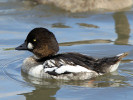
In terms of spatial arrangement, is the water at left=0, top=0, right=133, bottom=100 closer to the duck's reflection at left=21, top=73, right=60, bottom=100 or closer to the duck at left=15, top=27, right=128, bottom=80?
the duck's reflection at left=21, top=73, right=60, bottom=100

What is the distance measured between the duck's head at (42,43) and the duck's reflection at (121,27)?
112 inches

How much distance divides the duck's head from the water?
1.99ft

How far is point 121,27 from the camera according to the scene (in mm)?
12547

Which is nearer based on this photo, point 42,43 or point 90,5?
point 42,43

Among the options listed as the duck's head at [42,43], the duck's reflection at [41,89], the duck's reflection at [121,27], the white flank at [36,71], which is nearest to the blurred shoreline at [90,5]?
the duck's reflection at [121,27]

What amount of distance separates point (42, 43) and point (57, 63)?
643 millimetres

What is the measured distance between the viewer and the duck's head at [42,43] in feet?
28.6

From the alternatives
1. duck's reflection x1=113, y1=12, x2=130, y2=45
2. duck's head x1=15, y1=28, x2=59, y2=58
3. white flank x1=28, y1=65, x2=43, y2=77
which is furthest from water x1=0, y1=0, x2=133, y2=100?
duck's head x1=15, y1=28, x2=59, y2=58

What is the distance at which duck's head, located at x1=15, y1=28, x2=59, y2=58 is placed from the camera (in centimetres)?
870

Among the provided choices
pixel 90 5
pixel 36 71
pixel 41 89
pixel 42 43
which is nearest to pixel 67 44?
pixel 42 43

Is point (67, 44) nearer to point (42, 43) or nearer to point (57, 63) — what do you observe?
point (42, 43)

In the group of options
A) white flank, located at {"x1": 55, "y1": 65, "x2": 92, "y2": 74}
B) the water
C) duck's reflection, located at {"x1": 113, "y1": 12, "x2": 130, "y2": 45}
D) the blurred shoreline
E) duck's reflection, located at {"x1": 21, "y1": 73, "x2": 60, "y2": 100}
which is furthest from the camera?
the blurred shoreline

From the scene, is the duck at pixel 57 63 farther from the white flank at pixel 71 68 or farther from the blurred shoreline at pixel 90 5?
the blurred shoreline at pixel 90 5

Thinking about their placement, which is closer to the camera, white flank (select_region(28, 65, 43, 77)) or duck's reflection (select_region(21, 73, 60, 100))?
duck's reflection (select_region(21, 73, 60, 100))
